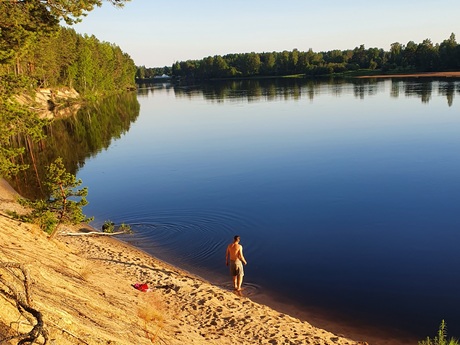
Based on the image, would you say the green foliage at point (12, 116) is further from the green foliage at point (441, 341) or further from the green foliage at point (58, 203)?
the green foliage at point (441, 341)

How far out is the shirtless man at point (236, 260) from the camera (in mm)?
16062

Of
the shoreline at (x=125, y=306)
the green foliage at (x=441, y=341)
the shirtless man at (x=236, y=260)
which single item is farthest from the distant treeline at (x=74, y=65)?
the green foliage at (x=441, y=341)

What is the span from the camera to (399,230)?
22609 mm

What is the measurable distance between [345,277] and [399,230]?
6151 millimetres

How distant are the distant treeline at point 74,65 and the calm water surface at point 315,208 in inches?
1454

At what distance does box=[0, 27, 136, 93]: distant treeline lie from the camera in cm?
8132

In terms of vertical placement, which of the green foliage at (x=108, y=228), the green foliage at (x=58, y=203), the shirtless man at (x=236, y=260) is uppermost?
the green foliage at (x=58, y=203)

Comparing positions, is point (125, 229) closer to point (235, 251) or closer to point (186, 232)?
point (186, 232)

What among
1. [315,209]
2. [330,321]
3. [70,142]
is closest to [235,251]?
[330,321]

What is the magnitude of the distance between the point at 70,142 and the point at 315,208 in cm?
3967

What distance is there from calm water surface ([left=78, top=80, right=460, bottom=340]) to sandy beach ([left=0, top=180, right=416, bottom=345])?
260cm

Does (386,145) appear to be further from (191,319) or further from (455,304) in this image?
(191,319)

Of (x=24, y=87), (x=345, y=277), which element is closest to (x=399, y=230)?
(x=345, y=277)

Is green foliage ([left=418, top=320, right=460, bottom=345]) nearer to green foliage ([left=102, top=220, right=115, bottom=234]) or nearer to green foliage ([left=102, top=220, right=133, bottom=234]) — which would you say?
green foliage ([left=102, top=220, right=133, bottom=234])
